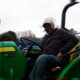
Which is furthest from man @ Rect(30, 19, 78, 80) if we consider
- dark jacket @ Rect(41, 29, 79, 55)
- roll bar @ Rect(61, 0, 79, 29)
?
roll bar @ Rect(61, 0, 79, 29)

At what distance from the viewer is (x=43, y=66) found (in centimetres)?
335

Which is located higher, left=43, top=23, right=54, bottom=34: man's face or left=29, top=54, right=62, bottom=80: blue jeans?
left=43, top=23, right=54, bottom=34: man's face

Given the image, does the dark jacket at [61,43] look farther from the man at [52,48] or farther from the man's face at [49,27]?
the man's face at [49,27]

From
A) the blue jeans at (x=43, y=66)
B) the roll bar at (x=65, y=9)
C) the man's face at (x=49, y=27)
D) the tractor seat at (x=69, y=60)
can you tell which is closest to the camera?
the blue jeans at (x=43, y=66)

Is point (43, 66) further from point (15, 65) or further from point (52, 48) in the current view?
point (52, 48)

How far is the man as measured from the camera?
3359 mm

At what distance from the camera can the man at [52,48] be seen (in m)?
3.36

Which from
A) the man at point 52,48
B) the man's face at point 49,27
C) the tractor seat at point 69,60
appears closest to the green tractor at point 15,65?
the tractor seat at point 69,60

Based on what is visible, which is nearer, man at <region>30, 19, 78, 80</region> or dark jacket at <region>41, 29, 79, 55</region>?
man at <region>30, 19, 78, 80</region>

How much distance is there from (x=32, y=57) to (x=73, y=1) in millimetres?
1285

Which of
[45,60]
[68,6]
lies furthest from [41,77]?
[68,6]

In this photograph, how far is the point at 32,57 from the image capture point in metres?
4.26

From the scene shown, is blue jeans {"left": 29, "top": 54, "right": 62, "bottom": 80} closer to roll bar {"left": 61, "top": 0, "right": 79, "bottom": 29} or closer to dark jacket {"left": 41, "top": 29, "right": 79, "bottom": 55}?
dark jacket {"left": 41, "top": 29, "right": 79, "bottom": 55}

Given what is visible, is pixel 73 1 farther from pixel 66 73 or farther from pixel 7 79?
pixel 7 79
